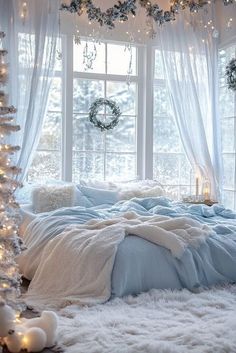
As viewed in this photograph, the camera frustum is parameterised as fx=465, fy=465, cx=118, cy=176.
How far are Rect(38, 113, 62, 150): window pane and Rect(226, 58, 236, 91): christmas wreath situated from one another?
2009 mm

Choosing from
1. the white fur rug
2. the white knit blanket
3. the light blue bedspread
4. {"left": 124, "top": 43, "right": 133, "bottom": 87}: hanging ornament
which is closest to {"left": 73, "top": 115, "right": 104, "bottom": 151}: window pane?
{"left": 124, "top": 43, "right": 133, "bottom": 87}: hanging ornament

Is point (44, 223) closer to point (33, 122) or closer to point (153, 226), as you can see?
point (153, 226)

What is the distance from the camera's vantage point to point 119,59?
564 centimetres

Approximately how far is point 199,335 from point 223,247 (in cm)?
100

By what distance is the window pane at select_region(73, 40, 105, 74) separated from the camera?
5.40 meters

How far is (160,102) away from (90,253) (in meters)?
3.28

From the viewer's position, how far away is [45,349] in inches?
87.1

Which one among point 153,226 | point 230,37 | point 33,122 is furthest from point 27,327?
point 230,37

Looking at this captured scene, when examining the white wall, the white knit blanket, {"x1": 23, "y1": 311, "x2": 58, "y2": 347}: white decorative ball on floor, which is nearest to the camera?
{"x1": 23, "y1": 311, "x2": 58, "y2": 347}: white decorative ball on floor

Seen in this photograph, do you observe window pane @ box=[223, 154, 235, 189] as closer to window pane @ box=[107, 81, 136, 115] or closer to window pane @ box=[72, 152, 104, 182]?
window pane @ box=[107, 81, 136, 115]

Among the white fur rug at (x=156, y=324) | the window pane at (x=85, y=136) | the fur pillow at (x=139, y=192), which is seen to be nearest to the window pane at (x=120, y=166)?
the window pane at (x=85, y=136)

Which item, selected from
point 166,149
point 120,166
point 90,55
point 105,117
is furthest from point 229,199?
point 90,55

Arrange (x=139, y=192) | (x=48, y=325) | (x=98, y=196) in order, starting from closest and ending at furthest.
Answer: (x=48, y=325) → (x=98, y=196) → (x=139, y=192)

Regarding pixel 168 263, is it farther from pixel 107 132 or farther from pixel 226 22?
pixel 226 22
